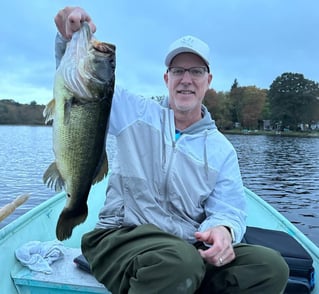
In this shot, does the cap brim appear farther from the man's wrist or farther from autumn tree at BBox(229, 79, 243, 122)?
autumn tree at BBox(229, 79, 243, 122)

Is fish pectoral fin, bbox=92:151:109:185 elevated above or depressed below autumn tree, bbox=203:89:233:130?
below

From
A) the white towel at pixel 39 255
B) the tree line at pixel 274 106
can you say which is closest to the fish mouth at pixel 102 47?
the white towel at pixel 39 255

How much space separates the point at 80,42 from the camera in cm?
227

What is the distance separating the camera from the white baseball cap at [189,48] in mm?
3072

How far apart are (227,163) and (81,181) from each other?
1.22m

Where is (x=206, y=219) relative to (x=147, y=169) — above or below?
below

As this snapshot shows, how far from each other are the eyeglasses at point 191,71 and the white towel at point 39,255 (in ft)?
6.23

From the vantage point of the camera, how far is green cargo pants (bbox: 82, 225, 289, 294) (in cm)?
224

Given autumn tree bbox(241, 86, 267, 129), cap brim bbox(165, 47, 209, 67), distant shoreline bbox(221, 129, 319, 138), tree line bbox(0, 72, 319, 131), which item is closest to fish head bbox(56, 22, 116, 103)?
cap brim bbox(165, 47, 209, 67)

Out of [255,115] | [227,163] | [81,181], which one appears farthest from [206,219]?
[255,115]

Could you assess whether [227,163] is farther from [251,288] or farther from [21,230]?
[21,230]

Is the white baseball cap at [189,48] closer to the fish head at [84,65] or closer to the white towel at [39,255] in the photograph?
the fish head at [84,65]

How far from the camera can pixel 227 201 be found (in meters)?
3.01

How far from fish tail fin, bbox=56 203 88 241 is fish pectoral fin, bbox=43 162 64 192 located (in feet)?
0.54
